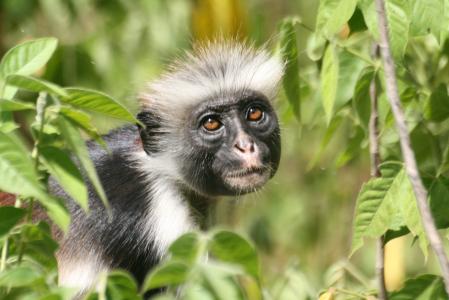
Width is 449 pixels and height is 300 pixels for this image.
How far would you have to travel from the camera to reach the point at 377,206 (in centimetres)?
294

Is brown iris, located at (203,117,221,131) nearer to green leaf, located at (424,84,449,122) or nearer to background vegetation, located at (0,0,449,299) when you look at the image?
background vegetation, located at (0,0,449,299)

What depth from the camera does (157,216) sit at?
397 centimetres

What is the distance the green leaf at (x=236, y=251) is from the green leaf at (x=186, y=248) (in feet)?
0.10

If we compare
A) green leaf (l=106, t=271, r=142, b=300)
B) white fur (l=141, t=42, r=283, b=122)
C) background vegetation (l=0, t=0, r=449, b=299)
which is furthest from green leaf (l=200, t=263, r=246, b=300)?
white fur (l=141, t=42, r=283, b=122)

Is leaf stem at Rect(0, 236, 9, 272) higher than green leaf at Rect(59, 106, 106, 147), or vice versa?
green leaf at Rect(59, 106, 106, 147)

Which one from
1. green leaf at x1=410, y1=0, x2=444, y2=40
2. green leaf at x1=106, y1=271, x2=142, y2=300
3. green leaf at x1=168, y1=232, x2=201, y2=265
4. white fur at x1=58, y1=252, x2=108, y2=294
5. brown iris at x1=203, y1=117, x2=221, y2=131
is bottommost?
white fur at x1=58, y1=252, x2=108, y2=294

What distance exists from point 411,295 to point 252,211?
424 centimetres

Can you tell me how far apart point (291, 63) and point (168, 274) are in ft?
5.29

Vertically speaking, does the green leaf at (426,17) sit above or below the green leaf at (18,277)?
above

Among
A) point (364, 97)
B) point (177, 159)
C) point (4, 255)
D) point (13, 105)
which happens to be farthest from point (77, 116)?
point (177, 159)

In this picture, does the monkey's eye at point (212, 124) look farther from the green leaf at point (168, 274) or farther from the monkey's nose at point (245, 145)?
the green leaf at point (168, 274)

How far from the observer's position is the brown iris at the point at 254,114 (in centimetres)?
406

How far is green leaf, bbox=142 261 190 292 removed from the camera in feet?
6.23

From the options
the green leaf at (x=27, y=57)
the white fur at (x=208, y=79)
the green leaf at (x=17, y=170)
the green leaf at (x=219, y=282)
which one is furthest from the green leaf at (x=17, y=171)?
the white fur at (x=208, y=79)
